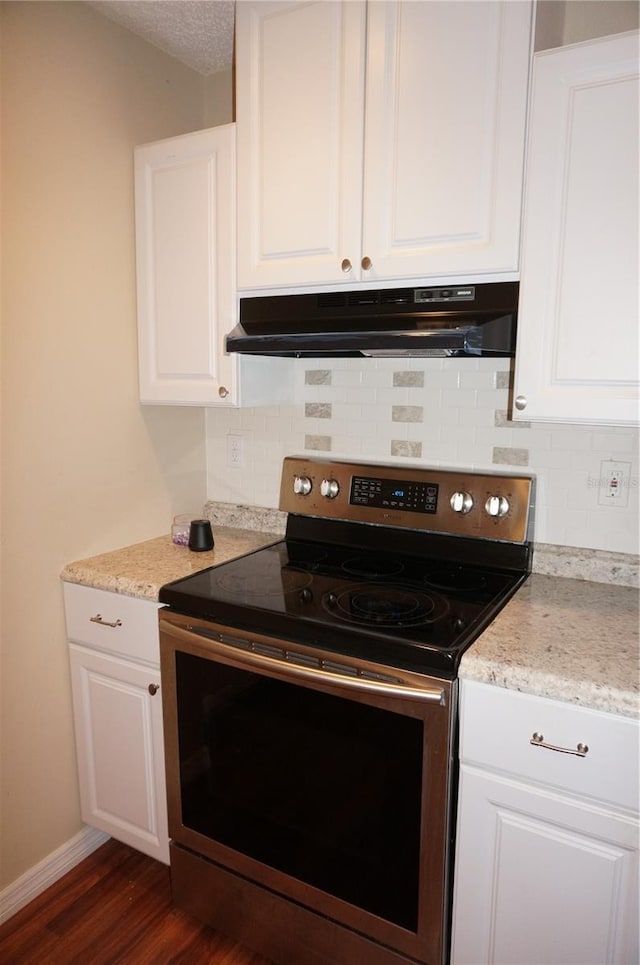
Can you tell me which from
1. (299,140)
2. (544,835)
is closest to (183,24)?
(299,140)

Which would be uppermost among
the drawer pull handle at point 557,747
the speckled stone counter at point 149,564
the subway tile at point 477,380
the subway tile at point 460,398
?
the subway tile at point 477,380

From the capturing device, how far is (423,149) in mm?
1457

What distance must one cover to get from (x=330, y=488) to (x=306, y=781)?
85 centimetres

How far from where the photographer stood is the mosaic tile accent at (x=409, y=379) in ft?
6.16

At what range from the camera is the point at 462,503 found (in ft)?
5.83

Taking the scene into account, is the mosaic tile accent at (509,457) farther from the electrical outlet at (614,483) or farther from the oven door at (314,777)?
the oven door at (314,777)

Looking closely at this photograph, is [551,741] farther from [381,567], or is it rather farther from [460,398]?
[460,398]

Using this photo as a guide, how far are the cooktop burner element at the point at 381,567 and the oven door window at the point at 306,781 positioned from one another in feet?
0.47

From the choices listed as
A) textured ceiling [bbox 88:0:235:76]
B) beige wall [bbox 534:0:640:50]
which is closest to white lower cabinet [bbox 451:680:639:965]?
beige wall [bbox 534:0:640:50]

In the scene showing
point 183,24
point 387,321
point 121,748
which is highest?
point 183,24

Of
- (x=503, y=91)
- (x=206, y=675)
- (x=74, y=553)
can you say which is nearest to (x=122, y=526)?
(x=74, y=553)

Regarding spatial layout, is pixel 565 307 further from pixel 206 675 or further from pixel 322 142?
pixel 206 675

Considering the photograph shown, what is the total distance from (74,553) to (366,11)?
1.59 m

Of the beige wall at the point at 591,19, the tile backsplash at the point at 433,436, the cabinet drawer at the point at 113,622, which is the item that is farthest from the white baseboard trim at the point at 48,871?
the beige wall at the point at 591,19
